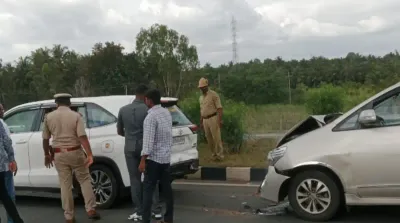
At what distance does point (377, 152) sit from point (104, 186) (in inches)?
147

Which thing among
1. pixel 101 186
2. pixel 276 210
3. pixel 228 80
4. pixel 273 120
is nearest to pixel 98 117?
pixel 101 186

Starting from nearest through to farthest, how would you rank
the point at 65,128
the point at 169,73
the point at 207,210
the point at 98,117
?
the point at 65,128
the point at 207,210
the point at 98,117
the point at 169,73

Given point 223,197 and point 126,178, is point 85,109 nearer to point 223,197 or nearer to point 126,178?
point 126,178

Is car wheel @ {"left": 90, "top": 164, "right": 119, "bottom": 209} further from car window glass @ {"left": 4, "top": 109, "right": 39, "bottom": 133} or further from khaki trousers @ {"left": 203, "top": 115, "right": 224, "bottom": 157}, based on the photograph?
khaki trousers @ {"left": 203, "top": 115, "right": 224, "bottom": 157}

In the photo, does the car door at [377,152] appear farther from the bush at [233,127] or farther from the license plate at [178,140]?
A: the bush at [233,127]

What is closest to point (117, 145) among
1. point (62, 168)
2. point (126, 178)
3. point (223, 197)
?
point (126, 178)

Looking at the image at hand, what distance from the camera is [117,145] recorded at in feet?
22.6

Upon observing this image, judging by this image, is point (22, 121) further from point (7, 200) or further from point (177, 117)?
point (177, 117)

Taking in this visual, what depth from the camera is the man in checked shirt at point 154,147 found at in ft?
17.8

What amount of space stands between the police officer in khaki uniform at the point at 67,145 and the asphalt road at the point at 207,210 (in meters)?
0.67

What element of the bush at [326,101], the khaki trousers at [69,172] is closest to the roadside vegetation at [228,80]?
the bush at [326,101]

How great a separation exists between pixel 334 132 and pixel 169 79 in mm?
50123

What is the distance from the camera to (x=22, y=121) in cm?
765

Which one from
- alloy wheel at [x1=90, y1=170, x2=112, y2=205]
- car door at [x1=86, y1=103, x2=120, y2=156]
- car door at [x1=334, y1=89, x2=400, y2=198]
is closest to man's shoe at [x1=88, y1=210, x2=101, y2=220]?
alloy wheel at [x1=90, y1=170, x2=112, y2=205]
